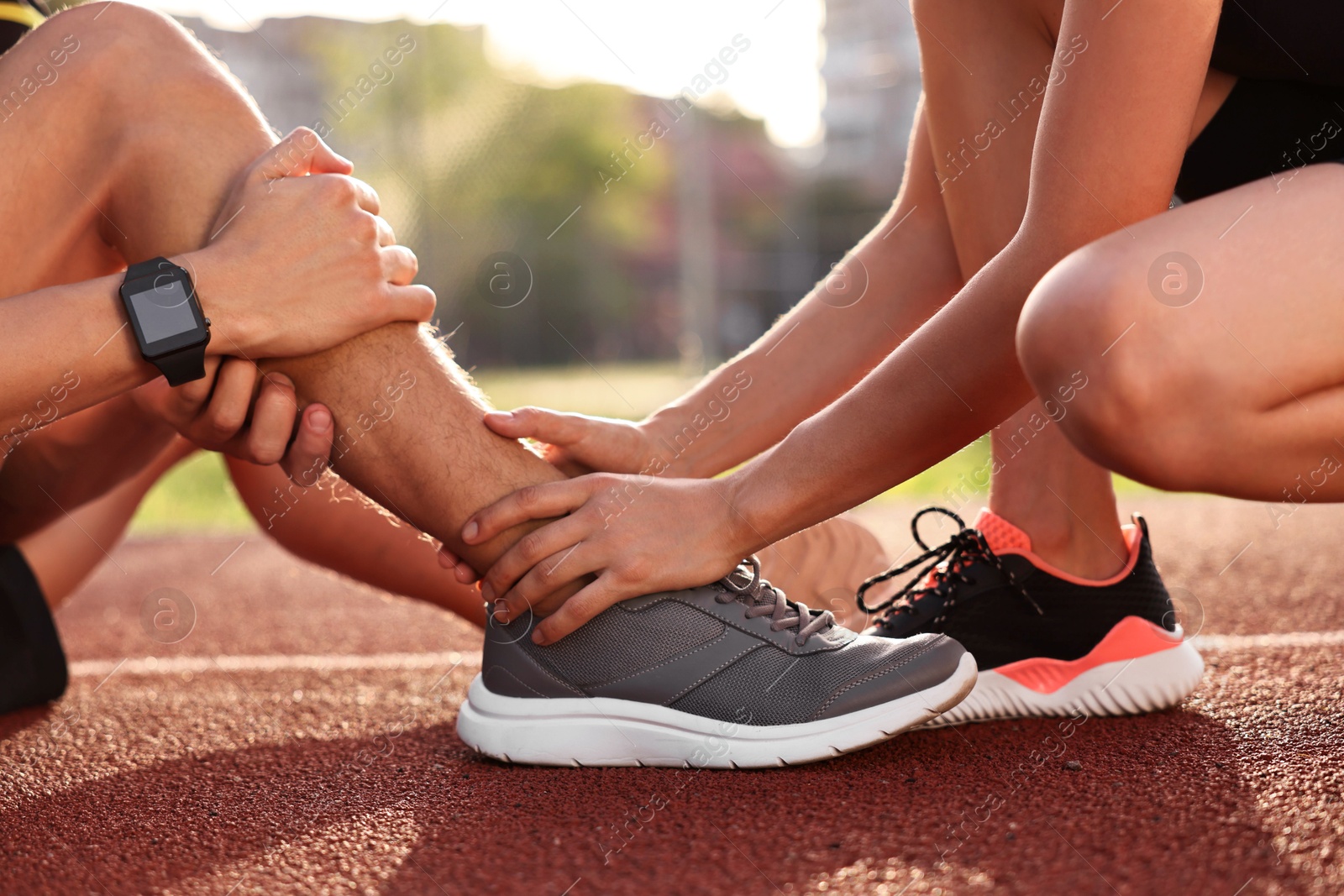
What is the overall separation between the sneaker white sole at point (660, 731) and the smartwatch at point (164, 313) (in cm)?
50

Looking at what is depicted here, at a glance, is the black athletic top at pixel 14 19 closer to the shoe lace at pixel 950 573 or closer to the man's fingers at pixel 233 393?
the man's fingers at pixel 233 393

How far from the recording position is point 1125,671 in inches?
50.8

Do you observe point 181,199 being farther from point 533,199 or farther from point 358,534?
point 533,199

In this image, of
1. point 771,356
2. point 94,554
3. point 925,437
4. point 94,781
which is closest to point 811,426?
point 925,437

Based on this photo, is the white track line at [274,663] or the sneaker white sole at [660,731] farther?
the white track line at [274,663]

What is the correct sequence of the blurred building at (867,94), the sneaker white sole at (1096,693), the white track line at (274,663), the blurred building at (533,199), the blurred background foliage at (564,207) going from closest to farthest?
the sneaker white sole at (1096,693), the white track line at (274,663), the blurred background foliage at (564,207), the blurred building at (533,199), the blurred building at (867,94)

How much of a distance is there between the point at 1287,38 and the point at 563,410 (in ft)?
12.3

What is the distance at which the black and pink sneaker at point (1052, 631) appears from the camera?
1292mm

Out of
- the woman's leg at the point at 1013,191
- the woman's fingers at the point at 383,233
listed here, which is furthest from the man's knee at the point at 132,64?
the woman's leg at the point at 1013,191

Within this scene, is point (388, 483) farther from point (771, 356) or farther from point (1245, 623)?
point (1245, 623)

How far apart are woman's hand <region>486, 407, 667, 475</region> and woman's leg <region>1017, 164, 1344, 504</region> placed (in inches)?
22.5

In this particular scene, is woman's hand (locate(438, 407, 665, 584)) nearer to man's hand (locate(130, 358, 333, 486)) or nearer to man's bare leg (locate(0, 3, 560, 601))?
man's bare leg (locate(0, 3, 560, 601))

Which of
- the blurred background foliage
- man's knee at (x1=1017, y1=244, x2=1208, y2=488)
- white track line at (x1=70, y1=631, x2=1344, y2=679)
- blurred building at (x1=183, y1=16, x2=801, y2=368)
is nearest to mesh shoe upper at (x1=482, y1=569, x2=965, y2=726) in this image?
man's knee at (x1=1017, y1=244, x2=1208, y2=488)

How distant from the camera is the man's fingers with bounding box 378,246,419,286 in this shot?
1.18 meters
